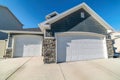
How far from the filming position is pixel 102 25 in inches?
344

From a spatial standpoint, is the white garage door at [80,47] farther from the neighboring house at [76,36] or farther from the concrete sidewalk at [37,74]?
the concrete sidewalk at [37,74]

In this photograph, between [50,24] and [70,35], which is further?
[70,35]

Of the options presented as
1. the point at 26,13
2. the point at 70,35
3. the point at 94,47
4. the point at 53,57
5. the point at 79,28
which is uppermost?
the point at 26,13

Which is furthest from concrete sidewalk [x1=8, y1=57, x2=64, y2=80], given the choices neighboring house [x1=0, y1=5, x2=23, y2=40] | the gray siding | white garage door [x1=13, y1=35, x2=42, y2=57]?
neighboring house [x1=0, y1=5, x2=23, y2=40]

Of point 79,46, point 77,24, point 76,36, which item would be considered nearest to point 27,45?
point 76,36

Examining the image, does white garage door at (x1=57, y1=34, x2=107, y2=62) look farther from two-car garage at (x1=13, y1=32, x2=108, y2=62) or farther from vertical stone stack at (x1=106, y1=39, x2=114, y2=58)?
vertical stone stack at (x1=106, y1=39, x2=114, y2=58)

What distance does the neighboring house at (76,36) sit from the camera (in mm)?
7129

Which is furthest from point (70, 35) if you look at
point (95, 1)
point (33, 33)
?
point (95, 1)

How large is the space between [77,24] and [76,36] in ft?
3.69

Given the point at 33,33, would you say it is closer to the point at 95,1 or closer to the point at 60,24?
the point at 60,24

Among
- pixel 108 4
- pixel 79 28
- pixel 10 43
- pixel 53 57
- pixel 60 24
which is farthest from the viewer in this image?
pixel 108 4

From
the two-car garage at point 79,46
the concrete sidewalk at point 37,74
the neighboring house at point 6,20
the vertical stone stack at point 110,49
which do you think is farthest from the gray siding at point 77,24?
the neighboring house at point 6,20

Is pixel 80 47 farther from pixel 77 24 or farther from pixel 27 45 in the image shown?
pixel 27 45

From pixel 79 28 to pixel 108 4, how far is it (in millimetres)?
6767
